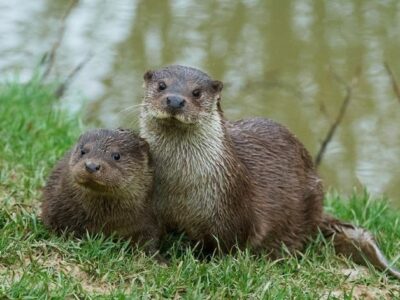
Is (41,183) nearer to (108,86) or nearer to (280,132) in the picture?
(280,132)

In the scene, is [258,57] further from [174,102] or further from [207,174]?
[174,102]

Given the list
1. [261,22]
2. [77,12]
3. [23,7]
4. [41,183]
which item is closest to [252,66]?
[261,22]

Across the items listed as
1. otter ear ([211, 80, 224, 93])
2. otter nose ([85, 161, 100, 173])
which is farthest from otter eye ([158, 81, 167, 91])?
otter nose ([85, 161, 100, 173])

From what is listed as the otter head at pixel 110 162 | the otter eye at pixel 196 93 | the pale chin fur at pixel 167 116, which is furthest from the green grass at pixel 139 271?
the otter eye at pixel 196 93

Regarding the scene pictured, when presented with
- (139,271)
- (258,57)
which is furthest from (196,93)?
(258,57)

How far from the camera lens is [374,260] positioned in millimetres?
5504

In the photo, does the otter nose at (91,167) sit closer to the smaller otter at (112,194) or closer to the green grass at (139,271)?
the smaller otter at (112,194)

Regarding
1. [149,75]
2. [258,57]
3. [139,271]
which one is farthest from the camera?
[258,57]

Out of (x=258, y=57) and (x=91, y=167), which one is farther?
(x=258, y=57)

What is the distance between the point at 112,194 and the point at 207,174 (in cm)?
44

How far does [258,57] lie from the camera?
10953 mm

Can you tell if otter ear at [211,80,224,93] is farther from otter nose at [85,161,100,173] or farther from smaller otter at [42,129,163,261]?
otter nose at [85,161,100,173]

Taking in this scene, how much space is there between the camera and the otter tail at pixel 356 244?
18.0 feet

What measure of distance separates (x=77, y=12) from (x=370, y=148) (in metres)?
3.86
